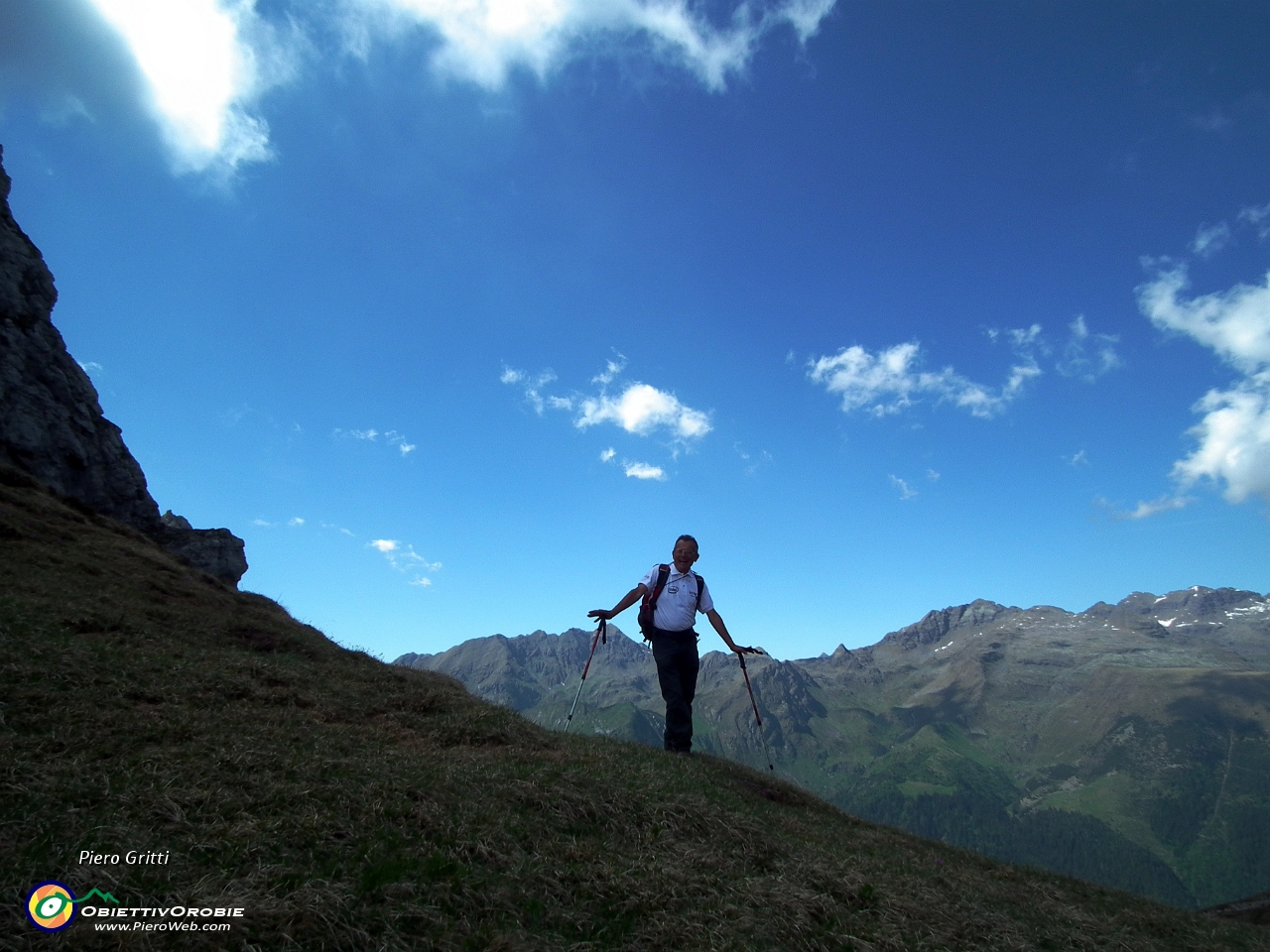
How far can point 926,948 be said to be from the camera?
274 inches

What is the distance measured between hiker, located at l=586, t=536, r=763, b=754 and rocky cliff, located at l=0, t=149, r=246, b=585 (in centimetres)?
3389

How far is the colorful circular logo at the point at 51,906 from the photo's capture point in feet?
15.3

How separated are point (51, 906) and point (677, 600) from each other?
11.7 meters

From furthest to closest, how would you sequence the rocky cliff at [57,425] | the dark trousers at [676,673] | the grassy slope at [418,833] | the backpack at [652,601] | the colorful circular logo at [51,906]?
the rocky cliff at [57,425], the backpack at [652,601], the dark trousers at [676,673], the grassy slope at [418,833], the colorful circular logo at [51,906]

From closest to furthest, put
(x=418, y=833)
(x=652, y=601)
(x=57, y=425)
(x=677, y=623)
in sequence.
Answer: (x=418, y=833) < (x=677, y=623) < (x=652, y=601) < (x=57, y=425)

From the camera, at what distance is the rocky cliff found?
114 feet

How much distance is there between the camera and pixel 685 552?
15.7 m

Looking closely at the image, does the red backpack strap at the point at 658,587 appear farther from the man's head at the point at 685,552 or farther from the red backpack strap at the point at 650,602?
the man's head at the point at 685,552

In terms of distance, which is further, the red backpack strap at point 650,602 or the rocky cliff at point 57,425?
the rocky cliff at point 57,425

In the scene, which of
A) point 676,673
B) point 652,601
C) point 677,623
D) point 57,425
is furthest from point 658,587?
point 57,425

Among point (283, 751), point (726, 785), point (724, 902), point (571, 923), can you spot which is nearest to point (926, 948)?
point (724, 902)

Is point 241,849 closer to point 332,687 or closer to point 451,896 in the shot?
point 451,896

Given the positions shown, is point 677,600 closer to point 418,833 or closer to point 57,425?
point 418,833

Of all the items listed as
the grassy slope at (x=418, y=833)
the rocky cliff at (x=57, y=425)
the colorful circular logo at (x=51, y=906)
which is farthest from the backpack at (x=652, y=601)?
the rocky cliff at (x=57, y=425)
